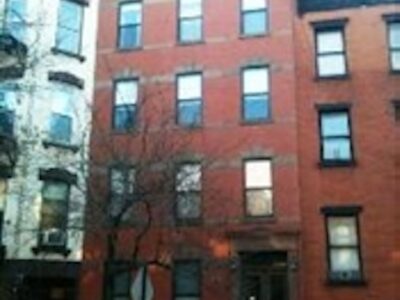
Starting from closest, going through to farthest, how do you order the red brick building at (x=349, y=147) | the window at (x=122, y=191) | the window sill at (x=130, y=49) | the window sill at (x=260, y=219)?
the window at (x=122, y=191) < the red brick building at (x=349, y=147) < the window sill at (x=260, y=219) < the window sill at (x=130, y=49)

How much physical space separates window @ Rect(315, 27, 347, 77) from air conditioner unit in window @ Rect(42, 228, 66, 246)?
36.2 ft

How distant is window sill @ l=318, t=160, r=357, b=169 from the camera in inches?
1027

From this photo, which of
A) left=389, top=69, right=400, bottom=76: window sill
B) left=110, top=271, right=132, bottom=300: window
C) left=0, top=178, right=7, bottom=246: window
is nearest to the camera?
left=0, top=178, right=7, bottom=246: window

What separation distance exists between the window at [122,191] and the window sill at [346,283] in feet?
24.7

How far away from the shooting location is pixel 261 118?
27.0 meters

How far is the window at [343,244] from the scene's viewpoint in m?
25.0

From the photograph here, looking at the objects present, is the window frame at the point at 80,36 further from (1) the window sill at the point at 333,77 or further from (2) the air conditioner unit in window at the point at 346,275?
(2) the air conditioner unit in window at the point at 346,275

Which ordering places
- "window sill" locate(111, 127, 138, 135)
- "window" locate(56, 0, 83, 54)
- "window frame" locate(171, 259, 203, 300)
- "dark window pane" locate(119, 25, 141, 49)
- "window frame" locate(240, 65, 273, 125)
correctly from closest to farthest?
"window frame" locate(171, 259, 203, 300), "window sill" locate(111, 127, 138, 135), "window frame" locate(240, 65, 273, 125), "window" locate(56, 0, 83, 54), "dark window pane" locate(119, 25, 141, 49)

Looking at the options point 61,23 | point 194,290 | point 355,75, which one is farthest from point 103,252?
point 355,75

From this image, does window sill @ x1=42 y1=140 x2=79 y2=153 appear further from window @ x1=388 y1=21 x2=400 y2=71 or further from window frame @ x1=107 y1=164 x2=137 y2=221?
window @ x1=388 y1=21 x2=400 y2=71

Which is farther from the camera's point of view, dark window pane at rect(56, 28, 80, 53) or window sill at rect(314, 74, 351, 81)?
dark window pane at rect(56, 28, 80, 53)

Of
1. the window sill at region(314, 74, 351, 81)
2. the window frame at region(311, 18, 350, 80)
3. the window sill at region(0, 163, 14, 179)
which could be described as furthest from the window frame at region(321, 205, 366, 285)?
the window sill at region(0, 163, 14, 179)

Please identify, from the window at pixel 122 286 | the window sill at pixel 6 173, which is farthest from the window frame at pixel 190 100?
the window sill at pixel 6 173

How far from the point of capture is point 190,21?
96.1 feet
